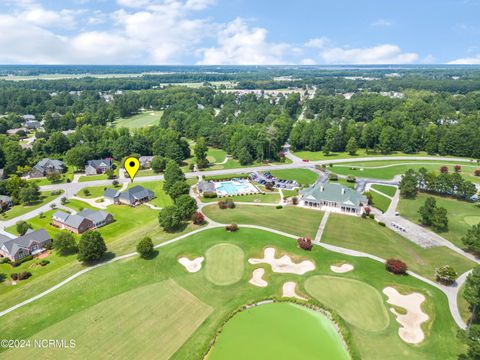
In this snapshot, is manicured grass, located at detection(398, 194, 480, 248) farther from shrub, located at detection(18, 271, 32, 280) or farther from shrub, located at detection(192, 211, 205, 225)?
shrub, located at detection(18, 271, 32, 280)

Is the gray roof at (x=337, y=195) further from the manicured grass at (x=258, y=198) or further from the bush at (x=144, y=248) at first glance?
the bush at (x=144, y=248)

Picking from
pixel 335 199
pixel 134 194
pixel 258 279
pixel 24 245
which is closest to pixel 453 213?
pixel 335 199

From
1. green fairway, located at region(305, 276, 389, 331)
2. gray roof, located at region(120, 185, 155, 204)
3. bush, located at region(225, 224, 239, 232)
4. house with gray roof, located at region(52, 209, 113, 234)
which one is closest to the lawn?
green fairway, located at region(305, 276, 389, 331)

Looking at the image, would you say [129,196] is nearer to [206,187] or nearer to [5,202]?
[206,187]

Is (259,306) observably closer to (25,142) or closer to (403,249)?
(403,249)

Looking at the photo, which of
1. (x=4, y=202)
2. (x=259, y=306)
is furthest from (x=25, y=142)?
(x=259, y=306)

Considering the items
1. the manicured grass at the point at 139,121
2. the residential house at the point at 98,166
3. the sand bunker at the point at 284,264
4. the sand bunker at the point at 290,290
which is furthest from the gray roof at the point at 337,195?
the manicured grass at the point at 139,121

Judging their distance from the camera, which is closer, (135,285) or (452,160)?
(135,285)
